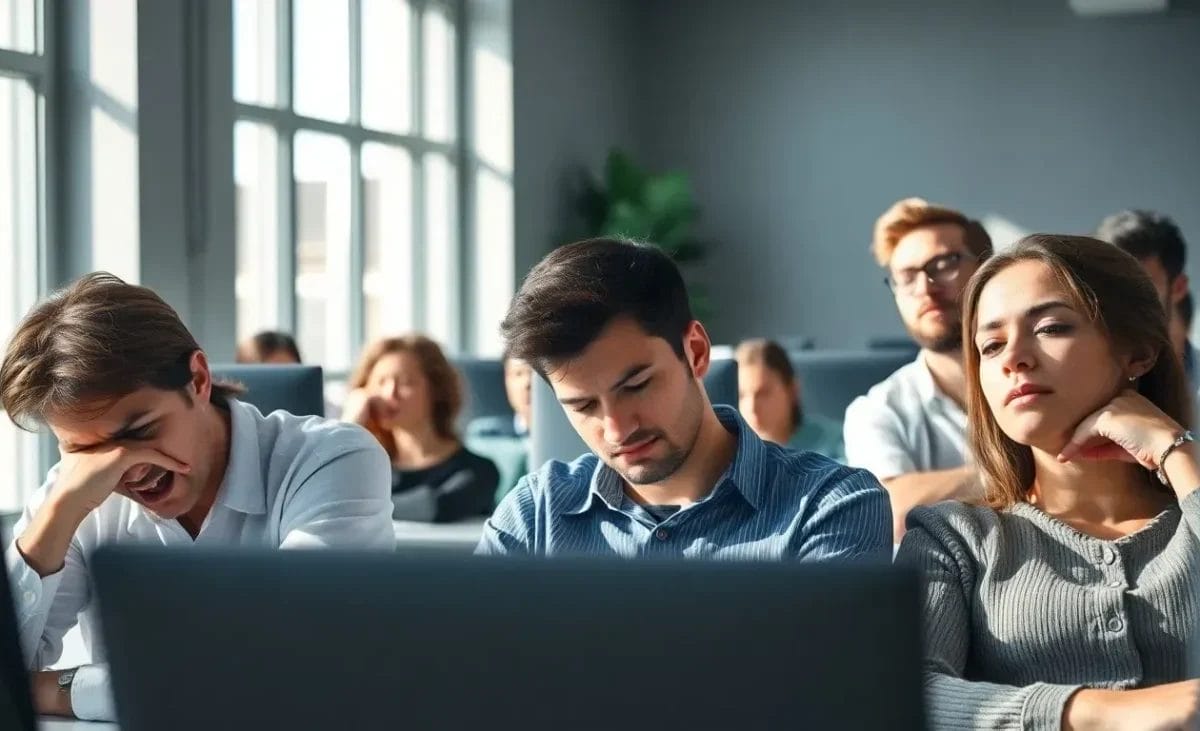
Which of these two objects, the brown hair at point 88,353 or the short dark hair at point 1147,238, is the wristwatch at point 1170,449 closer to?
the brown hair at point 88,353

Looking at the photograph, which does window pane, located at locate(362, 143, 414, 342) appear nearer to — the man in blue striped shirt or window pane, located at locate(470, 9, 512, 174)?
window pane, located at locate(470, 9, 512, 174)

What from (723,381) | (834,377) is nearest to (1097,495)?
(723,381)

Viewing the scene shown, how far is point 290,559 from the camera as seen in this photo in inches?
28.1

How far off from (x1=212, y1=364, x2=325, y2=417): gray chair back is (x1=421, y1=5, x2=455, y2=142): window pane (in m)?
6.16

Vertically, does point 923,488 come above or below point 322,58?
below

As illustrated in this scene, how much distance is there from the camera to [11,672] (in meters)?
1.07

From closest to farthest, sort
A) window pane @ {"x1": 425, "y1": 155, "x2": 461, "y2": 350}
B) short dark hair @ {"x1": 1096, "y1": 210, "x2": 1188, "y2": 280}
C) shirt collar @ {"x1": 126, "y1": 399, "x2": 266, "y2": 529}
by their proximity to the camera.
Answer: shirt collar @ {"x1": 126, "y1": 399, "x2": 266, "y2": 529} < short dark hair @ {"x1": 1096, "y1": 210, "x2": 1188, "y2": 280} < window pane @ {"x1": 425, "y1": 155, "x2": 461, "y2": 350}

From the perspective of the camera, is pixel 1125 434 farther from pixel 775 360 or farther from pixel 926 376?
pixel 775 360

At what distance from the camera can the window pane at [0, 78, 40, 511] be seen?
16.5 feet

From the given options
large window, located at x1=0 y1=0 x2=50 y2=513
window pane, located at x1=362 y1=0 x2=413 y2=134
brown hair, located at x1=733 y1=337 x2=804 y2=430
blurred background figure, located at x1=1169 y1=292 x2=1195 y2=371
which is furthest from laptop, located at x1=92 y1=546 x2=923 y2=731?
window pane, located at x1=362 y1=0 x2=413 y2=134

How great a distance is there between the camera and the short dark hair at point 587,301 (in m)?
1.77

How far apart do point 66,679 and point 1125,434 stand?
1288mm

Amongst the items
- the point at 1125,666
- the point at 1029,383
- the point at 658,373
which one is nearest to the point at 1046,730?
the point at 1125,666

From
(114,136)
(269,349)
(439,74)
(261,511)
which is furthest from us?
(439,74)
